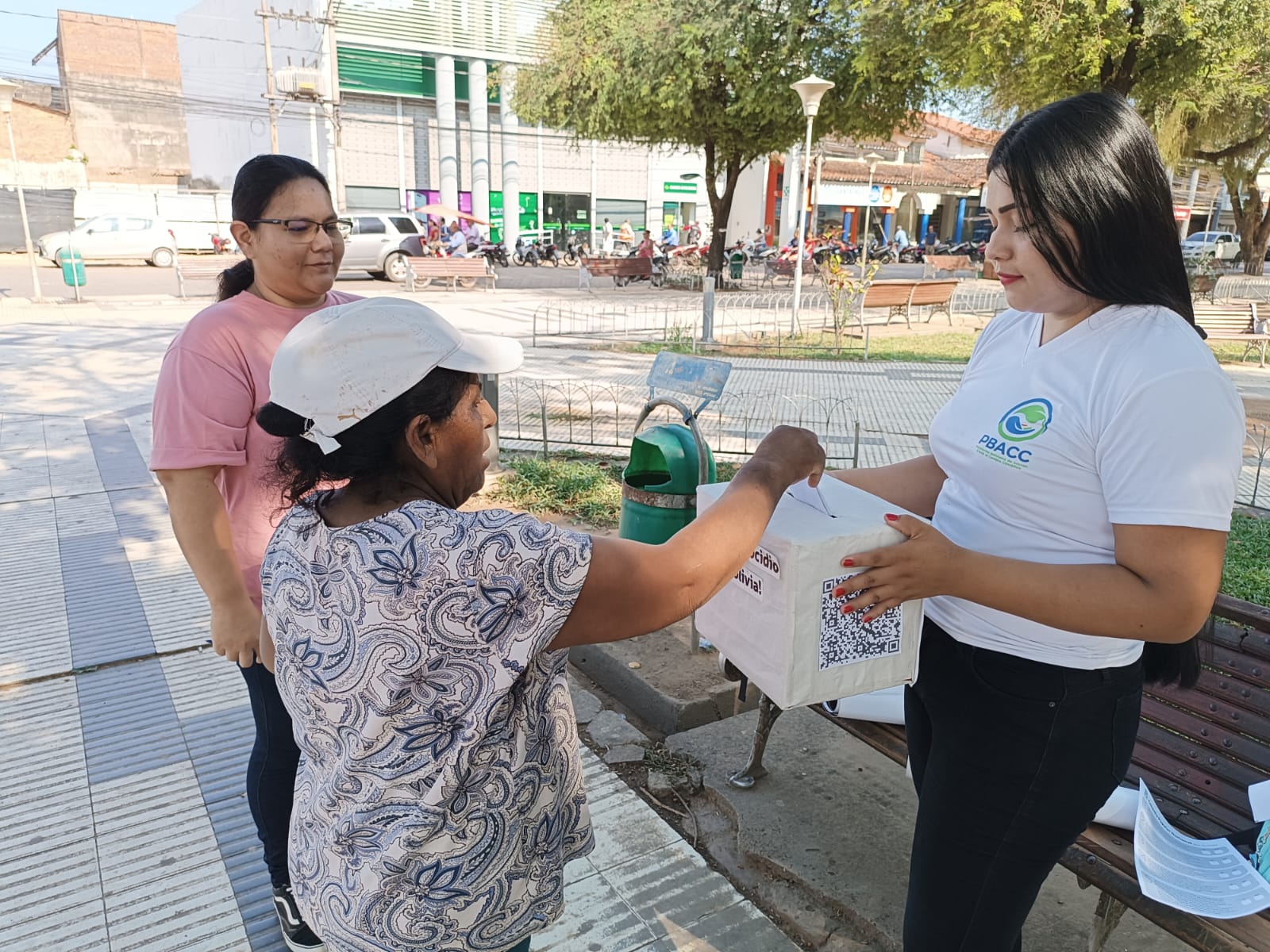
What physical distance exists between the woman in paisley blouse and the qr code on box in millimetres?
207

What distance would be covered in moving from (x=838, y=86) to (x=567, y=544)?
19.2 metres

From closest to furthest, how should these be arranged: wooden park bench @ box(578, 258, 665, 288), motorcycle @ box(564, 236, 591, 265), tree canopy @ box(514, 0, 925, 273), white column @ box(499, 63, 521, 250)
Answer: tree canopy @ box(514, 0, 925, 273), wooden park bench @ box(578, 258, 665, 288), motorcycle @ box(564, 236, 591, 265), white column @ box(499, 63, 521, 250)

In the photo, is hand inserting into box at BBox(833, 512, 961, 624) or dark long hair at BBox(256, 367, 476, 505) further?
hand inserting into box at BBox(833, 512, 961, 624)

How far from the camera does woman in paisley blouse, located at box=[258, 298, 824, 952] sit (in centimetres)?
111

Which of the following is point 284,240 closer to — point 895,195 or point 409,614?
point 409,614

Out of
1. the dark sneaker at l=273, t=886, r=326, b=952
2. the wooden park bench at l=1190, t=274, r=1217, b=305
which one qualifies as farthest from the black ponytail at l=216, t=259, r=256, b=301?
the wooden park bench at l=1190, t=274, r=1217, b=305

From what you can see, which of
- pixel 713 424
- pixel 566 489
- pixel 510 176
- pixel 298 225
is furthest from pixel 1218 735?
pixel 510 176

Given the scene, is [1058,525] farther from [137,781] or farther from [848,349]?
[848,349]

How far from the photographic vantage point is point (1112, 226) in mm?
1263

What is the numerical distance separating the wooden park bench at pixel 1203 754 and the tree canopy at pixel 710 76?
1638 cm

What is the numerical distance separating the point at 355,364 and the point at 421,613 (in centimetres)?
33

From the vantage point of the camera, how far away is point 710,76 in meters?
18.8

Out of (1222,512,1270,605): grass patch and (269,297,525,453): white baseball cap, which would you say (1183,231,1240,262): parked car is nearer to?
(1222,512,1270,605): grass patch

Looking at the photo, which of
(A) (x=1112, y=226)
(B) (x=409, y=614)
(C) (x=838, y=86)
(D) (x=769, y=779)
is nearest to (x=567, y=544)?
(B) (x=409, y=614)
